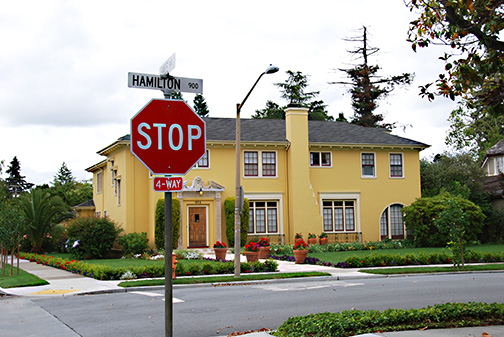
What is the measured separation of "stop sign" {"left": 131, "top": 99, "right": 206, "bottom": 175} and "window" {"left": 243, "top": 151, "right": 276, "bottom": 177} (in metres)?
25.6

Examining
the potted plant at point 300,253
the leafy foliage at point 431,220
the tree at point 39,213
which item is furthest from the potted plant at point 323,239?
the tree at point 39,213

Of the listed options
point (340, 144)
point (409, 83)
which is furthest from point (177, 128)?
point (409, 83)

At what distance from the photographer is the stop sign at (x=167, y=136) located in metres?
5.28

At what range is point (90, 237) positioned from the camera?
86.8ft

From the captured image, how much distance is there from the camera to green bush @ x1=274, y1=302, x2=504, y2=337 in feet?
25.2

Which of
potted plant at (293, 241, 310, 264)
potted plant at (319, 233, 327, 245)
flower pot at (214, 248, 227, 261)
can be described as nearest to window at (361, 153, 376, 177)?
potted plant at (319, 233, 327, 245)

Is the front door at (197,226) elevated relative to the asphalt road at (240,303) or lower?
elevated

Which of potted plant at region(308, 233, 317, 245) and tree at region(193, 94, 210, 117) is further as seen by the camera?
tree at region(193, 94, 210, 117)

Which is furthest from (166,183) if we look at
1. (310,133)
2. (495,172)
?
(495,172)

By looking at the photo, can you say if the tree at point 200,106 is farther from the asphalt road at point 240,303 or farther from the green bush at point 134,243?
the asphalt road at point 240,303

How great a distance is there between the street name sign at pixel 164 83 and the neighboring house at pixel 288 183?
22.8 meters

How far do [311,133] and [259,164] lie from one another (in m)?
4.54

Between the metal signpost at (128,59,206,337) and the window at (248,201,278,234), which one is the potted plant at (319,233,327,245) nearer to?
the window at (248,201,278,234)

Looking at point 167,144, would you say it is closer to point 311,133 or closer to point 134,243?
point 134,243
